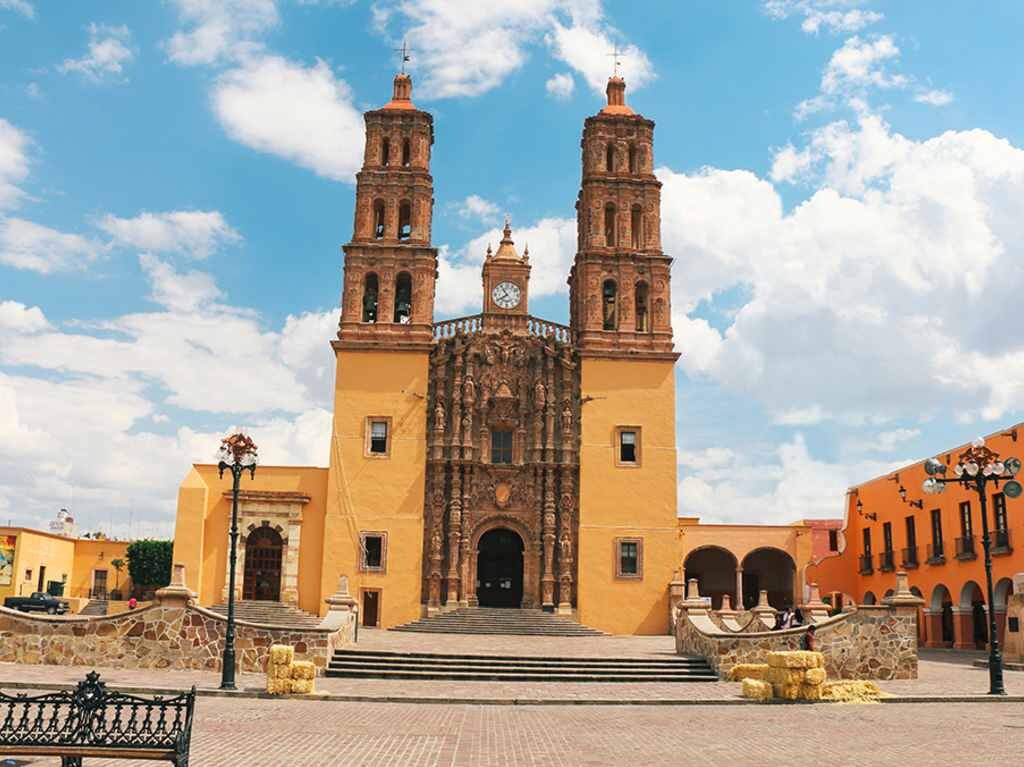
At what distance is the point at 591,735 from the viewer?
1309 cm

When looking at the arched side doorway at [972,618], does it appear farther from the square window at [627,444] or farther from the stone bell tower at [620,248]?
the stone bell tower at [620,248]

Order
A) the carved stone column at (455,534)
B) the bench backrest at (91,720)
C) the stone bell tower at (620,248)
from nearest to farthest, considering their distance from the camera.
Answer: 1. the bench backrest at (91,720)
2. the carved stone column at (455,534)
3. the stone bell tower at (620,248)

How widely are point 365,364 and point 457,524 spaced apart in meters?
6.64

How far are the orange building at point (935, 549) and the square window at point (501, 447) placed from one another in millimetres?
12811

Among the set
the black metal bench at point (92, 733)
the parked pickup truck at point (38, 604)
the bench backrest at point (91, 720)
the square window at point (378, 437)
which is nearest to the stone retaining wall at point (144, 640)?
the black metal bench at point (92, 733)

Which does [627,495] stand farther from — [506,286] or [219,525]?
[219,525]

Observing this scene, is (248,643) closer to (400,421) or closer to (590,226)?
(400,421)

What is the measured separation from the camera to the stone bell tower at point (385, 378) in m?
34.8

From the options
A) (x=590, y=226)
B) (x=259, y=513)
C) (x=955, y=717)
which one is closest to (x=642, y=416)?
(x=590, y=226)

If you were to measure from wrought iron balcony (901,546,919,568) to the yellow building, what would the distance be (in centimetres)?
3758

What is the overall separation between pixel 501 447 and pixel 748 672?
17669 mm

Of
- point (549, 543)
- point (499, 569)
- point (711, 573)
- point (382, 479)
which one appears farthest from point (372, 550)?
point (711, 573)

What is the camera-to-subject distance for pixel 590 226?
38469mm

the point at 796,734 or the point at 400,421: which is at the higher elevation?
the point at 400,421
